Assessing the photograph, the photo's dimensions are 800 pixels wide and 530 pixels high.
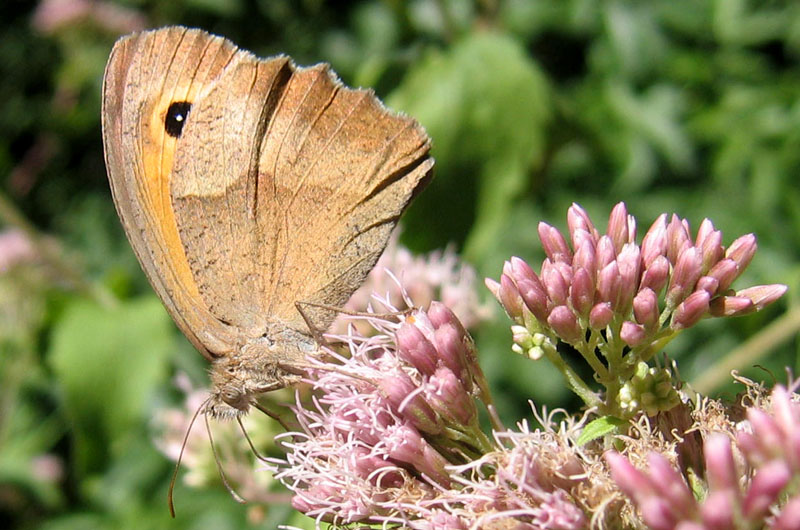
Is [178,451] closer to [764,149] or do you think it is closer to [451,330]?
[451,330]

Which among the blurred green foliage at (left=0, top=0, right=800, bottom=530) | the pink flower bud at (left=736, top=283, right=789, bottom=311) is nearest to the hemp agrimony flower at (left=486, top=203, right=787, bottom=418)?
the pink flower bud at (left=736, top=283, right=789, bottom=311)

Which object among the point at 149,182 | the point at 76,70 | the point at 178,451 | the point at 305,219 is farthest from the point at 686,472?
the point at 76,70

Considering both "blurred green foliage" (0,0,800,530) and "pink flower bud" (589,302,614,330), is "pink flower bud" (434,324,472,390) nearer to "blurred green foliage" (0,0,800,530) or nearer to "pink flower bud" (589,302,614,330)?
"pink flower bud" (589,302,614,330)

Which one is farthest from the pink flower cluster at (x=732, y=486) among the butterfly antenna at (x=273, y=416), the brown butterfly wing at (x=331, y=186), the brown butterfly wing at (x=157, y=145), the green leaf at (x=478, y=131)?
the green leaf at (x=478, y=131)

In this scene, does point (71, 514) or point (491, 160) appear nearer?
point (491, 160)

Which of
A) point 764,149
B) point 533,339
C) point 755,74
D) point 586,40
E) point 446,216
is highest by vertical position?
point 586,40
